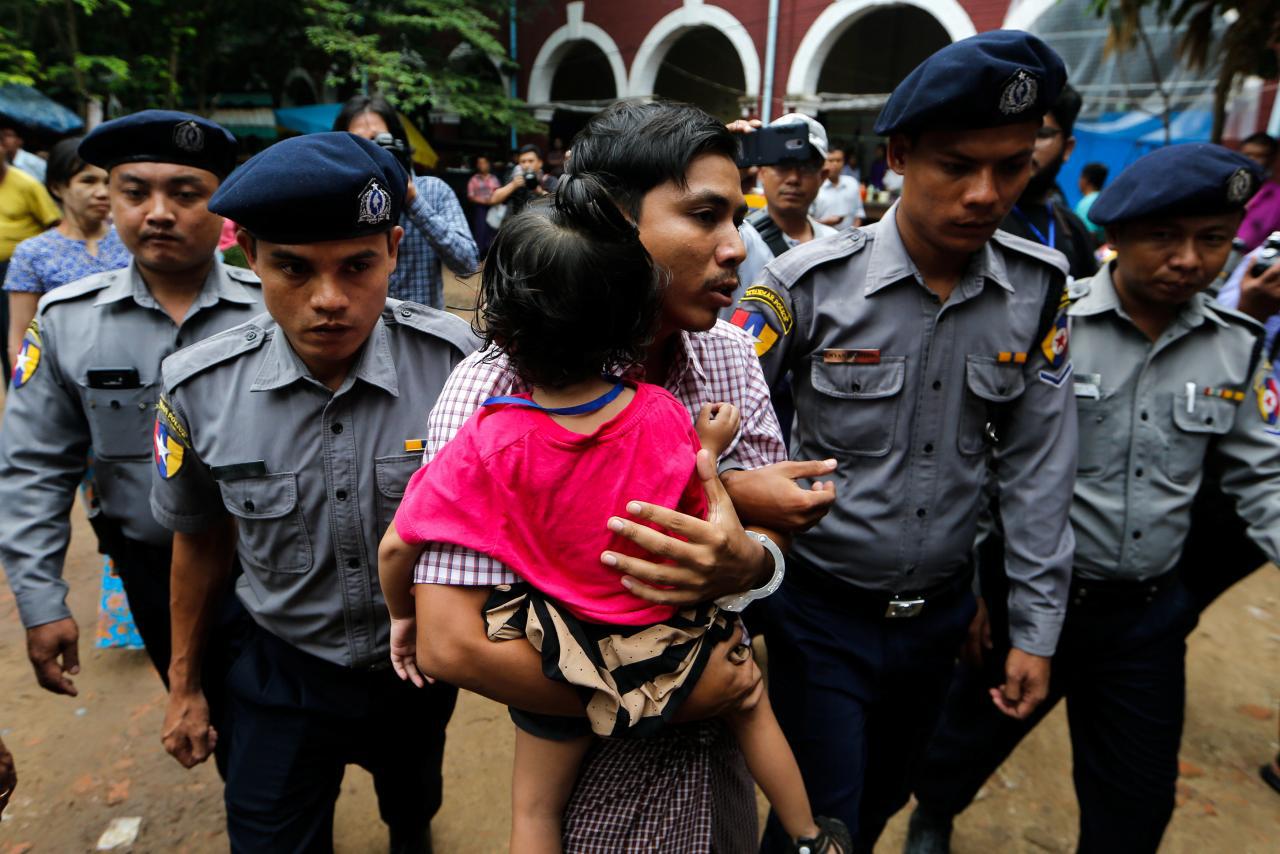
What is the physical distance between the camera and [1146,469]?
7.41ft

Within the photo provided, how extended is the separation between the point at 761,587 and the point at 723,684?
0.72 ft

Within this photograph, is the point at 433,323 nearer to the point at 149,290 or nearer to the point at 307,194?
the point at 307,194

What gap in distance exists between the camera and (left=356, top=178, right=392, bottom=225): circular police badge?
1.68m

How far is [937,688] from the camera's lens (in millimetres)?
2191

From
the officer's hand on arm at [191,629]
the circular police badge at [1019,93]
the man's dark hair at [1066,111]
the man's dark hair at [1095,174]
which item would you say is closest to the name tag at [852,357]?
the circular police badge at [1019,93]

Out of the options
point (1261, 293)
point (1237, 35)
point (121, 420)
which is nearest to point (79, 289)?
point (121, 420)

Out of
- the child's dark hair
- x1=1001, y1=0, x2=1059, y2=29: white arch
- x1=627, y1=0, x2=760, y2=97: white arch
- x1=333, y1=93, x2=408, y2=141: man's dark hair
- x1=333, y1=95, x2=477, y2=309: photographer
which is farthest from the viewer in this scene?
x1=627, y1=0, x2=760, y2=97: white arch

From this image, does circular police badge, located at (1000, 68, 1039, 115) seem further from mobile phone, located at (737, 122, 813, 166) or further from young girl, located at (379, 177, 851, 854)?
mobile phone, located at (737, 122, 813, 166)

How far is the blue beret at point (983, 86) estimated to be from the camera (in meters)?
1.74

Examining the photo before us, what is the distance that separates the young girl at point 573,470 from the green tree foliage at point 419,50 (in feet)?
56.8

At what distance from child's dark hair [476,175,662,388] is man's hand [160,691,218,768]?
1370 mm

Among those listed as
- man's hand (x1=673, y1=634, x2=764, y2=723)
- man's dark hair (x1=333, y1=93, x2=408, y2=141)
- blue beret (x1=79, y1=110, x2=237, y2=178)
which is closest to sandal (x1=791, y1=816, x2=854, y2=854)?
man's hand (x1=673, y1=634, x2=764, y2=723)

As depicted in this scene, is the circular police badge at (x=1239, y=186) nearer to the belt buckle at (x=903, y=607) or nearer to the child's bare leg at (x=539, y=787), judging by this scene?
the belt buckle at (x=903, y=607)

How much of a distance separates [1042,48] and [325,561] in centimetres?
203
